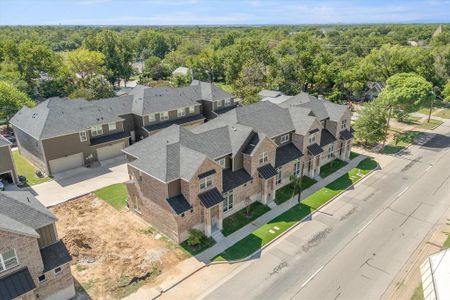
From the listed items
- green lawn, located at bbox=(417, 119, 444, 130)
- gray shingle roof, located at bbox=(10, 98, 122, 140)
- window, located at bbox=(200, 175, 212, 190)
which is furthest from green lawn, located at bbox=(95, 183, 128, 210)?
green lawn, located at bbox=(417, 119, 444, 130)

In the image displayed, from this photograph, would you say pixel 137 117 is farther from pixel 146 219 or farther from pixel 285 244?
pixel 285 244

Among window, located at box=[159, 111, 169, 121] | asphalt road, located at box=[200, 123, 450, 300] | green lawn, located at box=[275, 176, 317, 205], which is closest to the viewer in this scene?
asphalt road, located at box=[200, 123, 450, 300]

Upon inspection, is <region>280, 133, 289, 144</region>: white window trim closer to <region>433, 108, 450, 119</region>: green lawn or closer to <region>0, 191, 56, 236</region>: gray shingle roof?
<region>0, 191, 56, 236</region>: gray shingle roof

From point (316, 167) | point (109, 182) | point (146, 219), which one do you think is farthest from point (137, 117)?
point (316, 167)

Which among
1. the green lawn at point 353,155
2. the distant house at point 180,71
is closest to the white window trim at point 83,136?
the green lawn at point 353,155

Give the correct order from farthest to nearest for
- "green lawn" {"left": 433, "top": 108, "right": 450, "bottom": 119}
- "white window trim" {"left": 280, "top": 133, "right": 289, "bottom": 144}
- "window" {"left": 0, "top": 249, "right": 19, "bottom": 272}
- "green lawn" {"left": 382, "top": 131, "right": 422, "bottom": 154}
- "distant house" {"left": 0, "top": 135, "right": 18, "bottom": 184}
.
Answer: "green lawn" {"left": 433, "top": 108, "right": 450, "bottom": 119} → "green lawn" {"left": 382, "top": 131, "right": 422, "bottom": 154} → "white window trim" {"left": 280, "top": 133, "right": 289, "bottom": 144} → "distant house" {"left": 0, "top": 135, "right": 18, "bottom": 184} → "window" {"left": 0, "top": 249, "right": 19, "bottom": 272}

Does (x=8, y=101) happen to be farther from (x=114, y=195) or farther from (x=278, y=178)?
(x=278, y=178)

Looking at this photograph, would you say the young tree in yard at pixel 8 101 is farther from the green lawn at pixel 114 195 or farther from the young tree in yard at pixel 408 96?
the young tree in yard at pixel 408 96
